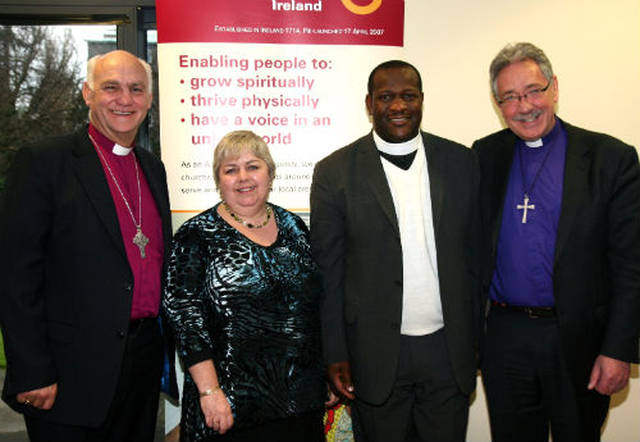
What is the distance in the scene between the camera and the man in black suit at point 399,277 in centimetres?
195

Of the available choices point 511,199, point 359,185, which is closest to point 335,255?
point 359,185

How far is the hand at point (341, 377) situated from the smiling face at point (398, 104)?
93 cm

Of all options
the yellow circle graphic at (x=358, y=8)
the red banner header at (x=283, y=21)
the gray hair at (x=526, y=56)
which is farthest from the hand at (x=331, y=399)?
the yellow circle graphic at (x=358, y=8)

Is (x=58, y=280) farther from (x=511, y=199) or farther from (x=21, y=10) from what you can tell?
(x=21, y=10)

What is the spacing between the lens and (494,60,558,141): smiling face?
2.14 metres

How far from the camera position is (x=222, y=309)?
5.94ft

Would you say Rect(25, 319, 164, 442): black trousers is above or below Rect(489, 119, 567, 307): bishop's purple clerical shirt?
below

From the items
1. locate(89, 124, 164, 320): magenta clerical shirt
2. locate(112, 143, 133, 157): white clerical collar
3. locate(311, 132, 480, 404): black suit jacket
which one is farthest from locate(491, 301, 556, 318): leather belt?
locate(112, 143, 133, 157): white clerical collar

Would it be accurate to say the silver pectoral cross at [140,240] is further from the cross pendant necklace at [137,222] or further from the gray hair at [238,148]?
the gray hair at [238,148]

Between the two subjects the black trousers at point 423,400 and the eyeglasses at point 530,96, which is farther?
the eyeglasses at point 530,96

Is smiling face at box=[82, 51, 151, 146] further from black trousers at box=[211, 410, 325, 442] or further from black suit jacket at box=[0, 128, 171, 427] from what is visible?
black trousers at box=[211, 410, 325, 442]

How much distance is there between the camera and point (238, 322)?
1.81m

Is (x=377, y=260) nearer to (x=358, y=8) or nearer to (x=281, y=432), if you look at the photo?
(x=281, y=432)

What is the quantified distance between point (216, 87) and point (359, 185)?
4.04 feet
